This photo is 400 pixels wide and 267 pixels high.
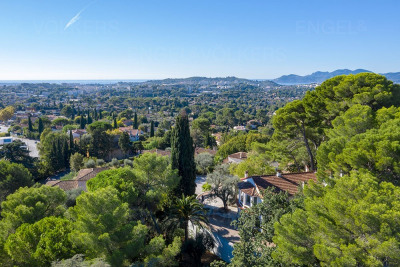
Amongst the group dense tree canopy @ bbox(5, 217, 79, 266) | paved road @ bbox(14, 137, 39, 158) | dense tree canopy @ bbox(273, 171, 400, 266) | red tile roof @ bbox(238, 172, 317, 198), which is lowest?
paved road @ bbox(14, 137, 39, 158)

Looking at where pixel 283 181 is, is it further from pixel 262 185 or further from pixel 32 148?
pixel 32 148

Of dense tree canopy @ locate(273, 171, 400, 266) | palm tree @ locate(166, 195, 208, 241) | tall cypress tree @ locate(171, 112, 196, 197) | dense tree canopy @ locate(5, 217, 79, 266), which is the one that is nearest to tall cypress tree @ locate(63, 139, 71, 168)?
tall cypress tree @ locate(171, 112, 196, 197)

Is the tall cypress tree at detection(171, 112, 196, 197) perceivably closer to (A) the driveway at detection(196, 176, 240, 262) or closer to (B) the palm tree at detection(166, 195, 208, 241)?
(A) the driveway at detection(196, 176, 240, 262)

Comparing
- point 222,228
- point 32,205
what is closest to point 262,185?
point 222,228

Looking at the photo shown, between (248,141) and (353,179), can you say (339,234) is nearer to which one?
(353,179)

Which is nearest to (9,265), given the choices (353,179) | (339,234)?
(339,234)

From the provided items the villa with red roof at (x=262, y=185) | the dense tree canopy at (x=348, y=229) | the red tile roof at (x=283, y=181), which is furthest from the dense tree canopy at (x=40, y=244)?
the red tile roof at (x=283, y=181)

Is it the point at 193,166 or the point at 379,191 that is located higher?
the point at 379,191

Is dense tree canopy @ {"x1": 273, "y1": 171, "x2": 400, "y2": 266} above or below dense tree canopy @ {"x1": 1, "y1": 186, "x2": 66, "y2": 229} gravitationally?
above
